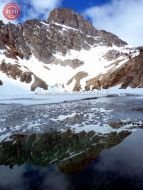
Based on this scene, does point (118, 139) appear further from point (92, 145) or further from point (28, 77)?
point (28, 77)

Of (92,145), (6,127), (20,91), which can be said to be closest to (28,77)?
(20,91)

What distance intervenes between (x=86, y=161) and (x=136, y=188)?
15.0 ft

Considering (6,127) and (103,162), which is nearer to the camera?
(103,162)

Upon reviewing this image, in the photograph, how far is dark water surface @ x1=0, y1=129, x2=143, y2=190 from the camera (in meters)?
12.0

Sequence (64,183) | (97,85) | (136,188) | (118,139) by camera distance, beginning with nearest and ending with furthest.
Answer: (136,188) < (64,183) < (118,139) < (97,85)

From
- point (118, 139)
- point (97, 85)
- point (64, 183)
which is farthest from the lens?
point (97, 85)

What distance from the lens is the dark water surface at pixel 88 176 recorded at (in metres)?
12.0

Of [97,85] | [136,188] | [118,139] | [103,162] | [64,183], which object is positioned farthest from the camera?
[97,85]

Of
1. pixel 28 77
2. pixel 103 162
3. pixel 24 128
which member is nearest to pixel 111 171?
pixel 103 162

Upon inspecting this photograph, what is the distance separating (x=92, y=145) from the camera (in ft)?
64.6

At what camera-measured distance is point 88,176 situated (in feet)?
43.6

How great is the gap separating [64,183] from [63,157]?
14.0ft

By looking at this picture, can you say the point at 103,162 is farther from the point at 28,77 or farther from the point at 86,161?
the point at 28,77

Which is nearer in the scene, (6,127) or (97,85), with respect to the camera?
(6,127)
